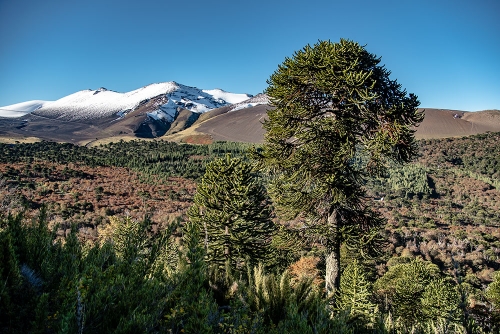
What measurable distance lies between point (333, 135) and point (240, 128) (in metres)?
105

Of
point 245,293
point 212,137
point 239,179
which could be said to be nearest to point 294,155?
point 245,293

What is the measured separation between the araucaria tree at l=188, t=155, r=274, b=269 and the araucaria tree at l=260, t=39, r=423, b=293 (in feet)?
22.9

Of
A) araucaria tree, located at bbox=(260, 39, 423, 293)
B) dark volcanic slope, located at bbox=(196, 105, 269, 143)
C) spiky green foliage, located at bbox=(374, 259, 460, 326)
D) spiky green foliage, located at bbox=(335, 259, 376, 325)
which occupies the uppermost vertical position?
dark volcanic slope, located at bbox=(196, 105, 269, 143)

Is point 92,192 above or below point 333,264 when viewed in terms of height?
below

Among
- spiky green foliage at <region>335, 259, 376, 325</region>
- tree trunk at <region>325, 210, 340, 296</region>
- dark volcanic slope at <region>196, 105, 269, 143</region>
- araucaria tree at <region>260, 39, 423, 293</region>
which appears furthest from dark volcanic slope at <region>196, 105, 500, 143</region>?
tree trunk at <region>325, 210, 340, 296</region>

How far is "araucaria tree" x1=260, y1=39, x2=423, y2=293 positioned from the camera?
685cm

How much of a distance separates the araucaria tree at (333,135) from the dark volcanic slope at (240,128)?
84.1 meters

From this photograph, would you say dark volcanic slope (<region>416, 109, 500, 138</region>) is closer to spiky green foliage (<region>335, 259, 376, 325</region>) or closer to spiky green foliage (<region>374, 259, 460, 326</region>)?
spiky green foliage (<region>374, 259, 460, 326</region>)

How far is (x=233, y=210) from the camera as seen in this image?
47.9ft

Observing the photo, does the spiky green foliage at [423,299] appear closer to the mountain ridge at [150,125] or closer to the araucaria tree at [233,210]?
the araucaria tree at [233,210]

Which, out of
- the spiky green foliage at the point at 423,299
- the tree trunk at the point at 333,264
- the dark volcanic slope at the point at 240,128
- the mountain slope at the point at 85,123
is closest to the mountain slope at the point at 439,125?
the dark volcanic slope at the point at 240,128

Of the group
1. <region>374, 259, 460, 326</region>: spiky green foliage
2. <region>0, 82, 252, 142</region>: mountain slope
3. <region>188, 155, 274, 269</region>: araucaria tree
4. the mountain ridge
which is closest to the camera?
<region>188, 155, 274, 269</region>: araucaria tree

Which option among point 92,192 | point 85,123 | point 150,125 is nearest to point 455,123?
point 92,192

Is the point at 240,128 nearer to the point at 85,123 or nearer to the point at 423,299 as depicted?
the point at 85,123
